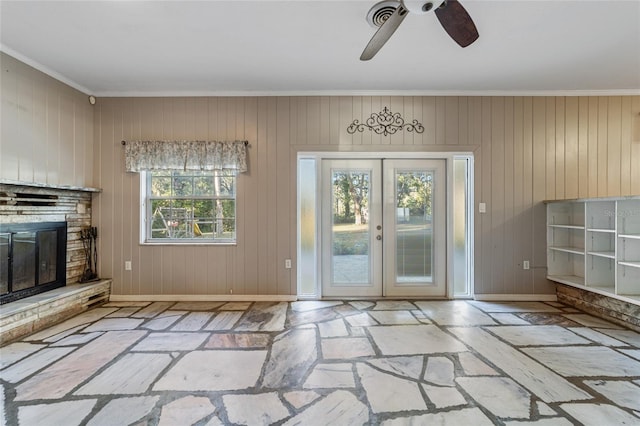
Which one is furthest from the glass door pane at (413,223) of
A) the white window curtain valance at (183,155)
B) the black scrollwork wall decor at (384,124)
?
the white window curtain valance at (183,155)

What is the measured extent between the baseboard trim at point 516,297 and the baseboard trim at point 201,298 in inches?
95.2

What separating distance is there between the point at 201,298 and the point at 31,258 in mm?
1762

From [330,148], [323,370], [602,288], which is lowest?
[323,370]

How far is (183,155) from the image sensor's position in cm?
383

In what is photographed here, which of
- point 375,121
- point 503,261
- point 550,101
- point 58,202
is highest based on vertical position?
point 550,101

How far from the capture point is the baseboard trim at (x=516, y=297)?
12.7 feet

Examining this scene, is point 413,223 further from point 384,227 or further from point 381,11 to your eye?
point 381,11

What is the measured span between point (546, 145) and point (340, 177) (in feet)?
8.74

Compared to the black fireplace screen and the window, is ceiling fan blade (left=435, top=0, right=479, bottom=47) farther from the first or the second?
the black fireplace screen

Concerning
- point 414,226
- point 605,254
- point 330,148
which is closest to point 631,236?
point 605,254

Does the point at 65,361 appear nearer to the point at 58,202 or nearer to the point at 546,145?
the point at 58,202

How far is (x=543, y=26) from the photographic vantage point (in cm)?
253

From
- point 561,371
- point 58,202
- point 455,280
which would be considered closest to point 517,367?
point 561,371

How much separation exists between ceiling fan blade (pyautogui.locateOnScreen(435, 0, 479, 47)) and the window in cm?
291
